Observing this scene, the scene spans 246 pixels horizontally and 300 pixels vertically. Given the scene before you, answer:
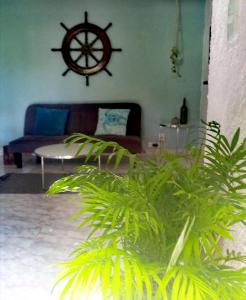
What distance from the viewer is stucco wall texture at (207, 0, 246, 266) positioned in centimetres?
118

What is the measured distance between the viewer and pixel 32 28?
448cm

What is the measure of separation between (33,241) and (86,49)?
322 cm

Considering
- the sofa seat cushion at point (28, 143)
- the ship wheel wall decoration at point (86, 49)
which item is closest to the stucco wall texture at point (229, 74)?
the sofa seat cushion at point (28, 143)

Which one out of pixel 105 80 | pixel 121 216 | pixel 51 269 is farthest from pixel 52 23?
pixel 121 216

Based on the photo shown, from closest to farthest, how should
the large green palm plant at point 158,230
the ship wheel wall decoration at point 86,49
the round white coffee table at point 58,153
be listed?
Result: the large green palm plant at point 158,230 < the round white coffee table at point 58,153 < the ship wheel wall decoration at point 86,49

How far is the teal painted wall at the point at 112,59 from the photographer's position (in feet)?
14.3

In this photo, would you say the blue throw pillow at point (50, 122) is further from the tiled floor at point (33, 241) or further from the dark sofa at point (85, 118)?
the tiled floor at point (33, 241)

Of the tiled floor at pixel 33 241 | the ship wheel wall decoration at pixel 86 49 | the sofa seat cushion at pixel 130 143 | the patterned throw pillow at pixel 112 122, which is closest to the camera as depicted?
the tiled floor at pixel 33 241

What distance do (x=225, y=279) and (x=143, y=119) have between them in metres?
4.04

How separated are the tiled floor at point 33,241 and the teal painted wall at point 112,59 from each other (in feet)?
7.15

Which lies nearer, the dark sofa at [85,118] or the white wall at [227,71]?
the white wall at [227,71]

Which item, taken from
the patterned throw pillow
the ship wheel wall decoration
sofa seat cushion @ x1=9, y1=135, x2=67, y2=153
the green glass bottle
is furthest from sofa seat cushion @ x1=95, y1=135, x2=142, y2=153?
the ship wheel wall decoration

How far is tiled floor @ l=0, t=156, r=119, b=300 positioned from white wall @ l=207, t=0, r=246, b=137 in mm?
1123

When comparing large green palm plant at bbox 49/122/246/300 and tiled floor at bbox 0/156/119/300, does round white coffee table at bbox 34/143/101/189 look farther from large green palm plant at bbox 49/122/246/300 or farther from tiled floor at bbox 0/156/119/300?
large green palm plant at bbox 49/122/246/300
